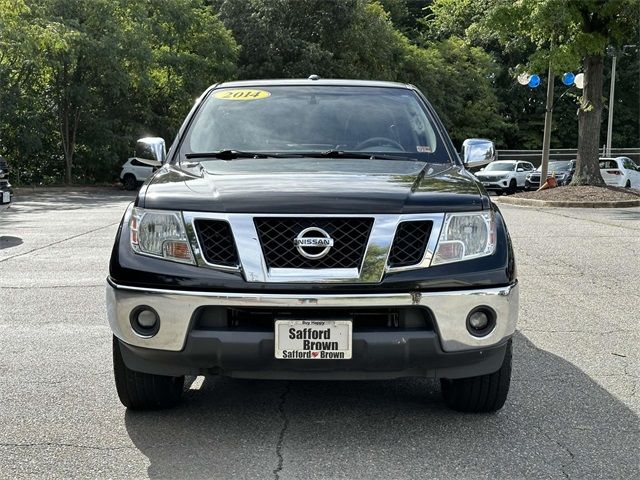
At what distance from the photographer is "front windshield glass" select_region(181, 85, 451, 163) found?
500 cm

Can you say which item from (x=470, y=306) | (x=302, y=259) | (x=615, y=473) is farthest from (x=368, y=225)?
(x=615, y=473)

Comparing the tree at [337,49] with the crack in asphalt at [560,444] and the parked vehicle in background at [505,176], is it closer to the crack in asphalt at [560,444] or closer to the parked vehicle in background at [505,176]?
the parked vehicle in background at [505,176]

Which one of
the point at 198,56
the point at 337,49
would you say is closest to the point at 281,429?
the point at 198,56

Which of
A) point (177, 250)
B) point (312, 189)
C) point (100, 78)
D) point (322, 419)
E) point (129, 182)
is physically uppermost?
point (100, 78)

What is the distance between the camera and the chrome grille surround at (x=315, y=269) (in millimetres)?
3609

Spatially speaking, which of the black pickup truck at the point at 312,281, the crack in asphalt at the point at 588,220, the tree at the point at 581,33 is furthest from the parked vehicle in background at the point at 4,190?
the tree at the point at 581,33

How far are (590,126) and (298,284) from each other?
21.2 metres

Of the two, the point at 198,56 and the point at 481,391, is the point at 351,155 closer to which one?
the point at 481,391

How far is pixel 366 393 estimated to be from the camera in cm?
467

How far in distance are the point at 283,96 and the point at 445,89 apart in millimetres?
44569

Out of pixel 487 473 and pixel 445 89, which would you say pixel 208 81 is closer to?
pixel 445 89

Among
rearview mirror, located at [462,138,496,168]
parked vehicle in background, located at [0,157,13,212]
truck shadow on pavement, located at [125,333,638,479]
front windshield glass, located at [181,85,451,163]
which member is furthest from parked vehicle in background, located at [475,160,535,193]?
truck shadow on pavement, located at [125,333,638,479]

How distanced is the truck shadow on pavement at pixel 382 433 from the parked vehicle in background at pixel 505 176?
27694mm

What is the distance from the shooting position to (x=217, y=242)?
3723mm
